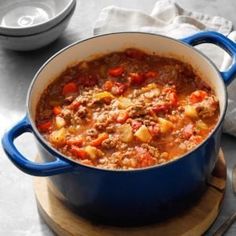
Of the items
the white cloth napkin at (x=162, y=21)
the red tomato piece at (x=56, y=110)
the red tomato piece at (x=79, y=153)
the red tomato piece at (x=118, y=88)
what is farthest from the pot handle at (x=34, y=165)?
the white cloth napkin at (x=162, y=21)

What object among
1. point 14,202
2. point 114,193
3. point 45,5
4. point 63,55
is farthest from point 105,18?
point 114,193

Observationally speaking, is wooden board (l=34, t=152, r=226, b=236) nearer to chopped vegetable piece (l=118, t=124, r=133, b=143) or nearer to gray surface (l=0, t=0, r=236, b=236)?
gray surface (l=0, t=0, r=236, b=236)

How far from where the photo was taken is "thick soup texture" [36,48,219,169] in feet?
4.08

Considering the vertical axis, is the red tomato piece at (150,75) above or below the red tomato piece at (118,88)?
above

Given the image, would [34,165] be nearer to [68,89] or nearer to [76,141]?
[76,141]

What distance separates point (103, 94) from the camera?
4.53ft

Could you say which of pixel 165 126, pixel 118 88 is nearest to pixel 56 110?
pixel 118 88

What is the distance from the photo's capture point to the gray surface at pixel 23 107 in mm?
1340

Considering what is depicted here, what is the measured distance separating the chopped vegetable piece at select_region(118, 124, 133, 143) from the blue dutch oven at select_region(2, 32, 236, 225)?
→ 5.9 inches

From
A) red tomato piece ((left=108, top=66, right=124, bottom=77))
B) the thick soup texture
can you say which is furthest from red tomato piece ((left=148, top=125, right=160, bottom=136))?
red tomato piece ((left=108, top=66, right=124, bottom=77))

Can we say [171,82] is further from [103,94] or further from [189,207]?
[189,207]

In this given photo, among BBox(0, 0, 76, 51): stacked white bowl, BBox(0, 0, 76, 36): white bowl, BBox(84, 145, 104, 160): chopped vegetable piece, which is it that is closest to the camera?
BBox(84, 145, 104, 160): chopped vegetable piece

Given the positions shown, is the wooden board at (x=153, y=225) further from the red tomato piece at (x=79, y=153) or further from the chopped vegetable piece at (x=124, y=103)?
the chopped vegetable piece at (x=124, y=103)

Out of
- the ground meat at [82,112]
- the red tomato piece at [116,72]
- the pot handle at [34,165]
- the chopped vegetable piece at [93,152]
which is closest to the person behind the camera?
the pot handle at [34,165]
